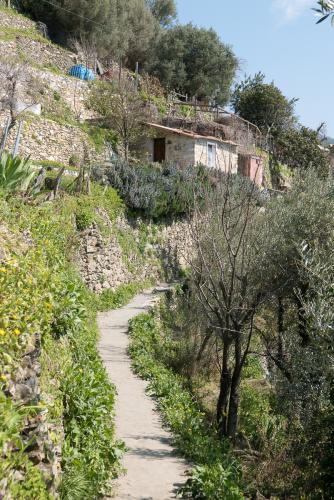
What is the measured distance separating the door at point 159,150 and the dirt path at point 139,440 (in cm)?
2132

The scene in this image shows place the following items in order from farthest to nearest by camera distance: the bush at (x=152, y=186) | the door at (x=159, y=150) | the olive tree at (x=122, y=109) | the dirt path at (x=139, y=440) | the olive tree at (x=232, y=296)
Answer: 1. the door at (x=159, y=150)
2. the olive tree at (x=122, y=109)
3. the bush at (x=152, y=186)
4. the olive tree at (x=232, y=296)
5. the dirt path at (x=139, y=440)

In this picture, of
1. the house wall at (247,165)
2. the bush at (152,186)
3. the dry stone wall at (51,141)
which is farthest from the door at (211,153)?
the dry stone wall at (51,141)

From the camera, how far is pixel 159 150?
1371 inches

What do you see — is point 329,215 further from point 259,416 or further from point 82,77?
point 82,77

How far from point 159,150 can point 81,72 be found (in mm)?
8048

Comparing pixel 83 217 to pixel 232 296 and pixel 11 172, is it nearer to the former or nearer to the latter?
pixel 11 172

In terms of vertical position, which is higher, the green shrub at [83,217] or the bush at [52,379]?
the green shrub at [83,217]

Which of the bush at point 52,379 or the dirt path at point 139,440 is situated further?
the dirt path at point 139,440

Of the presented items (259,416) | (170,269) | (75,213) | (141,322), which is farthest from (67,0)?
(259,416)

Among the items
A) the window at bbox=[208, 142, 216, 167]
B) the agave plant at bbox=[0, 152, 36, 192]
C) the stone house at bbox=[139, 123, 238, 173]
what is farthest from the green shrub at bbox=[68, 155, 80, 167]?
the agave plant at bbox=[0, 152, 36, 192]

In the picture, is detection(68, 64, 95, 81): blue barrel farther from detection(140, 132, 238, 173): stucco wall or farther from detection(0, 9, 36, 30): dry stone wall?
detection(140, 132, 238, 173): stucco wall

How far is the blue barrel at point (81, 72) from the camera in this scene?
3722 centimetres

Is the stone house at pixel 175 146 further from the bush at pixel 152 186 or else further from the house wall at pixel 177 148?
the bush at pixel 152 186

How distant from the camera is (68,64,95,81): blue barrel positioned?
37.2 m
